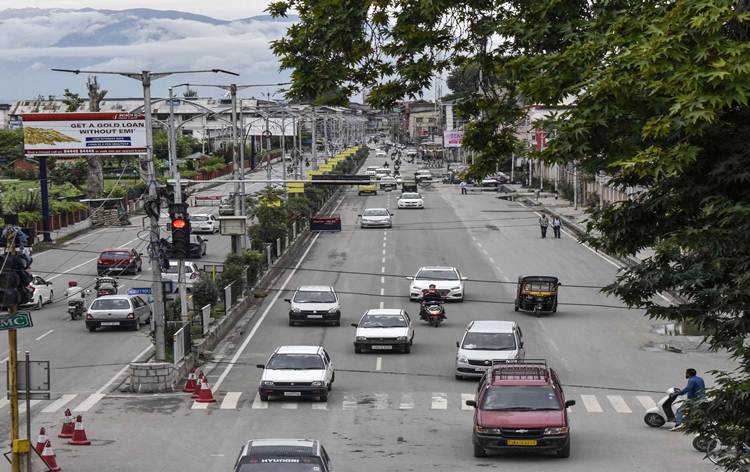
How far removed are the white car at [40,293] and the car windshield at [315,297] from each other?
1029cm

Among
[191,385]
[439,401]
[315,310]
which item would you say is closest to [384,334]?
[315,310]

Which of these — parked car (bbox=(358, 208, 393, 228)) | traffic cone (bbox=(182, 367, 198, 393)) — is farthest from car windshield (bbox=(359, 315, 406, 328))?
parked car (bbox=(358, 208, 393, 228))

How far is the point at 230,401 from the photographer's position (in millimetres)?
32812

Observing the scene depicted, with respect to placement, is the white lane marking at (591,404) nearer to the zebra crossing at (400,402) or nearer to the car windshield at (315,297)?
the zebra crossing at (400,402)

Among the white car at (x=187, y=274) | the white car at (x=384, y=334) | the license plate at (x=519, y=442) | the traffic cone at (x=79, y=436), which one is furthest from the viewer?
the white car at (x=187, y=274)

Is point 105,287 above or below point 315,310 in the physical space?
above

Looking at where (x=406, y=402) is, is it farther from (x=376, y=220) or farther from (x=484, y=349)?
(x=376, y=220)

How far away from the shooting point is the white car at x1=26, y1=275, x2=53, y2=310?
164 feet

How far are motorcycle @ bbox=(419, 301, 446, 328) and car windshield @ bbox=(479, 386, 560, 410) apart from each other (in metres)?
18.9

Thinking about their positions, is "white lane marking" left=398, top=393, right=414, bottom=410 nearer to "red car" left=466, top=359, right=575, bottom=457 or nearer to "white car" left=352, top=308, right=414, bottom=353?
"red car" left=466, top=359, right=575, bottom=457

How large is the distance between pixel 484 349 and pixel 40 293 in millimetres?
21581

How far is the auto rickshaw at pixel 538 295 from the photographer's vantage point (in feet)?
156

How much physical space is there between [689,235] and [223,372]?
23944 millimetres

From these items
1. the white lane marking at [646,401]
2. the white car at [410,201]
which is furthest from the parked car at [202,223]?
the white lane marking at [646,401]
